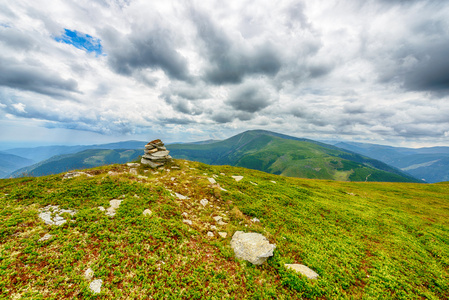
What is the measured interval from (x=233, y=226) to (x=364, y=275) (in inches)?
388

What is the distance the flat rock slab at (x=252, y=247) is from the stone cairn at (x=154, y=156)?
728 inches

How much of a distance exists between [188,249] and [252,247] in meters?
4.64

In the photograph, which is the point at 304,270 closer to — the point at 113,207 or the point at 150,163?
the point at 113,207

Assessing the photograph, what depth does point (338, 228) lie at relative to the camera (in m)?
17.0

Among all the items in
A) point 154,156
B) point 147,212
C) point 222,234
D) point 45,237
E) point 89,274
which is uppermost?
point 154,156

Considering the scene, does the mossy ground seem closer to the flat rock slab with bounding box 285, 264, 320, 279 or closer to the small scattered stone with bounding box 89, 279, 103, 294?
the small scattered stone with bounding box 89, 279, 103, 294

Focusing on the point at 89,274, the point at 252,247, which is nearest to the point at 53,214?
the point at 89,274

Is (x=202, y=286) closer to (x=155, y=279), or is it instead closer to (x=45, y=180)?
(x=155, y=279)

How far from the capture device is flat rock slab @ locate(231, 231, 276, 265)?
429 inches

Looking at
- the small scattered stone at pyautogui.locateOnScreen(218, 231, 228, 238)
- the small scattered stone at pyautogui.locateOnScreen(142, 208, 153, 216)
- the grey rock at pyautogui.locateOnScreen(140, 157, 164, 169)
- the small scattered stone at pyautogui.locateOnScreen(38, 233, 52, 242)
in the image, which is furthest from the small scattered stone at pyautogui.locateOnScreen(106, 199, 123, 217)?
the grey rock at pyautogui.locateOnScreen(140, 157, 164, 169)

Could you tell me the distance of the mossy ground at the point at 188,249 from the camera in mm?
7973

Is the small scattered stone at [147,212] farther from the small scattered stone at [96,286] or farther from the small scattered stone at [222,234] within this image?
the small scattered stone at [222,234]

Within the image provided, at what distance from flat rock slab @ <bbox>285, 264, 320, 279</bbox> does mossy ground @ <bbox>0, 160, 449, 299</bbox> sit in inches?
14.6

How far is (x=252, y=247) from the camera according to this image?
11586 millimetres
